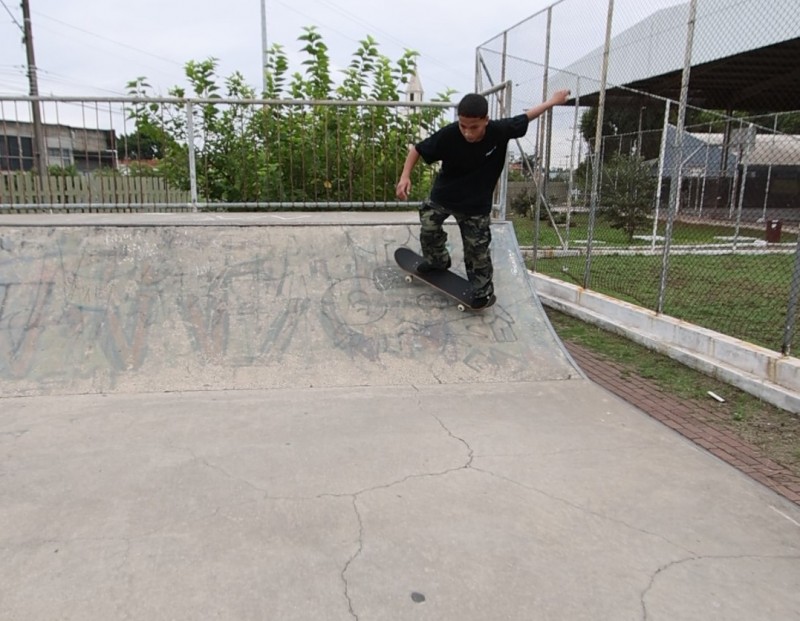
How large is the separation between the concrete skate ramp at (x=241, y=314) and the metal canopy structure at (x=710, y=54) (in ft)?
20.8

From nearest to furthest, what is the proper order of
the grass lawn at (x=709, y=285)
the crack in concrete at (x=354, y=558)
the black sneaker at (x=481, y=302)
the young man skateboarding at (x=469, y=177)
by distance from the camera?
1. the crack in concrete at (x=354, y=558)
2. the young man skateboarding at (x=469, y=177)
3. the black sneaker at (x=481, y=302)
4. the grass lawn at (x=709, y=285)

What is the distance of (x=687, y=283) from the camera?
977 cm

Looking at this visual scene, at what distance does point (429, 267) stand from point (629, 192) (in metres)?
11.1

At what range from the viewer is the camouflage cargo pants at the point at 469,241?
5.43 metres

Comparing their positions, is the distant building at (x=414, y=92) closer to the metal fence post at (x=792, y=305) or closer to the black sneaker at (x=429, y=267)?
the black sneaker at (x=429, y=267)

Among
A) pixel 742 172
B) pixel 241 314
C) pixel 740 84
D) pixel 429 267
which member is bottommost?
pixel 241 314

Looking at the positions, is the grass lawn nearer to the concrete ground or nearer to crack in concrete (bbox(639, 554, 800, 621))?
the concrete ground

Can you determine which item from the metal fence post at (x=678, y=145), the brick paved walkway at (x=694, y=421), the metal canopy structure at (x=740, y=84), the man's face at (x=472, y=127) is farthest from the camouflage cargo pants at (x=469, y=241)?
the metal canopy structure at (x=740, y=84)

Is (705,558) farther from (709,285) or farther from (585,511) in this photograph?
(709,285)

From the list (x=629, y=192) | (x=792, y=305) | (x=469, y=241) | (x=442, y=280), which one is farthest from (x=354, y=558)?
(x=629, y=192)

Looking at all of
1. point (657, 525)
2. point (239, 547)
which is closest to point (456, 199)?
point (657, 525)

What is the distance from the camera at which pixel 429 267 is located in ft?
19.2

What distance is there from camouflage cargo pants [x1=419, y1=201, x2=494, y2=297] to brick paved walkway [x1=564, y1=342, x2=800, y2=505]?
4.22 feet

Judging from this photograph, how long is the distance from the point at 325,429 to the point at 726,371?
3.57 metres
